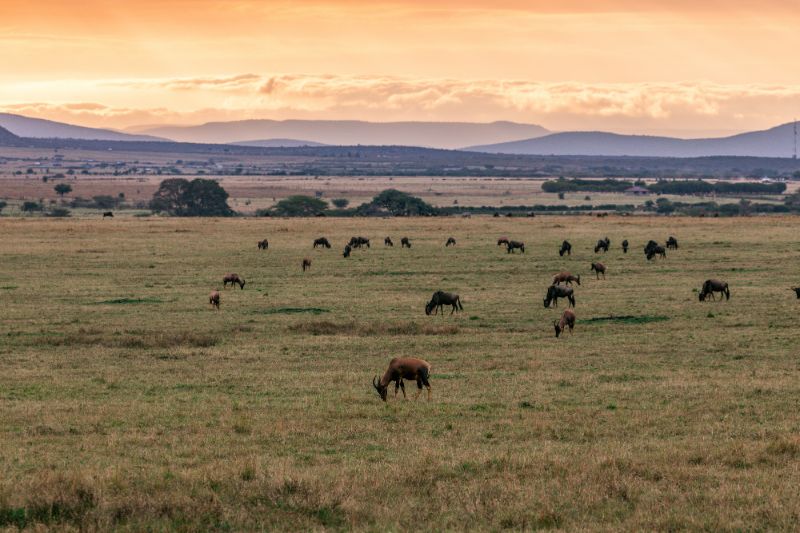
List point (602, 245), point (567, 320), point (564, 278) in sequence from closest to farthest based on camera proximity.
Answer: point (567, 320) → point (564, 278) → point (602, 245)

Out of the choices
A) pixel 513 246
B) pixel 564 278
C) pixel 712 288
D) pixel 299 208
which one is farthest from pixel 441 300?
pixel 299 208

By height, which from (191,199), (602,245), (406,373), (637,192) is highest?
(191,199)

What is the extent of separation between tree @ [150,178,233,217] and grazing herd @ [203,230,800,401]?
6324 cm

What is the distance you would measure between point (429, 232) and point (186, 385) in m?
57.1

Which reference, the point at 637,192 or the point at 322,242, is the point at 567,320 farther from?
the point at 637,192

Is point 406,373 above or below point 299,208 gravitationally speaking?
above

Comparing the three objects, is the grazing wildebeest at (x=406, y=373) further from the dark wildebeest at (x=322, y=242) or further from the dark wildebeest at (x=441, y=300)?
the dark wildebeest at (x=322, y=242)

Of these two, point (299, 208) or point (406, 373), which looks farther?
point (299, 208)

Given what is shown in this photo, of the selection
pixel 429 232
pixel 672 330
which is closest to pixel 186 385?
pixel 672 330

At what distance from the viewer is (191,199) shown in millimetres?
127438

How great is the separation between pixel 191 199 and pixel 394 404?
111 meters

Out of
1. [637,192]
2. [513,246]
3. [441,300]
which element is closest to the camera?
[441,300]

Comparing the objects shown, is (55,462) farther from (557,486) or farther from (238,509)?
(557,486)

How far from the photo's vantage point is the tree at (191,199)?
126 meters
